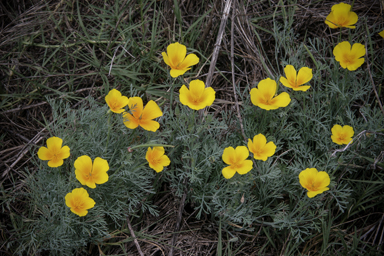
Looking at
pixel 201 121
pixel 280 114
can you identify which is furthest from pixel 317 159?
pixel 201 121

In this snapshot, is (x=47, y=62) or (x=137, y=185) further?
(x=47, y=62)

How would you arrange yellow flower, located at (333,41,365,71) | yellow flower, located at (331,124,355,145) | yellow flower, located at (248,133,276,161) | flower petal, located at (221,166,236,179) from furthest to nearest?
1. yellow flower, located at (333,41,365,71)
2. yellow flower, located at (331,124,355,145)
3. yellow flower, located at (248,133,276,161)
4. flower petal, located at (221,166,236,179)

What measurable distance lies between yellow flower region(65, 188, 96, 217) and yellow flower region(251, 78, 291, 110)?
1000 mm

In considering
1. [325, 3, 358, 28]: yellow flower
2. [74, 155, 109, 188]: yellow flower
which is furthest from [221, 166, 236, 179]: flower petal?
[325, 3, 358, 28]: yellow flower

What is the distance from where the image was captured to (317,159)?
189 cm

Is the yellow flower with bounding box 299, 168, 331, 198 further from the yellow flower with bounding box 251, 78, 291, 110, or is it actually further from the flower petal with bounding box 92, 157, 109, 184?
the flower petal with bounding box 92, 157, 109, 184

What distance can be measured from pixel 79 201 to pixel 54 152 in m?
0.29

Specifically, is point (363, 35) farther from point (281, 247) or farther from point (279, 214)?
point (281, 247)

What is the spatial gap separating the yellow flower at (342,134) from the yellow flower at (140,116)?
3.37 ft

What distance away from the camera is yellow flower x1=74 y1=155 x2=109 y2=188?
1.50 meters

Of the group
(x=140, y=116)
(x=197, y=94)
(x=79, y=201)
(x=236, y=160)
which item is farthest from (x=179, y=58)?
(x=79, y=201)

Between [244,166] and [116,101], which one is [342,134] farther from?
[116,101]

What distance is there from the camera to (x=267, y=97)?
5.91 feet

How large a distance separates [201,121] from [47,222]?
1.00 meters
